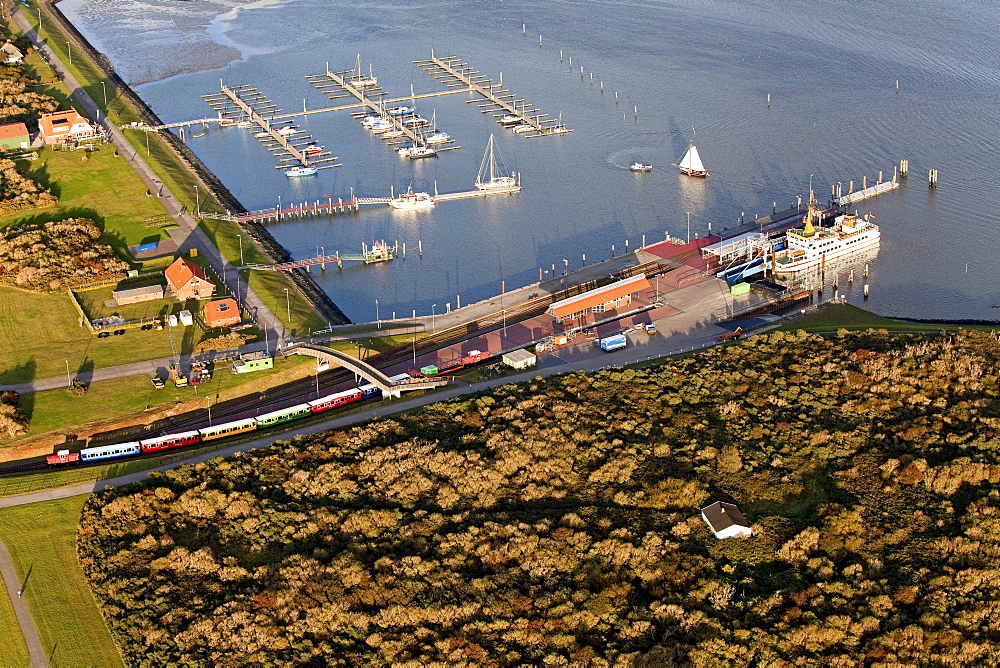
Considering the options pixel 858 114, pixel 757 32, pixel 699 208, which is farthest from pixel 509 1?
pixel 699 208

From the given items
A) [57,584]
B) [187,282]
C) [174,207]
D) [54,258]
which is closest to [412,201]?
[174,207]

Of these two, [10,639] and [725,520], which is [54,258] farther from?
[725,520]

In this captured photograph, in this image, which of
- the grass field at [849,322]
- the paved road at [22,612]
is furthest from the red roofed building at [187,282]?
the grass field at [849,322]

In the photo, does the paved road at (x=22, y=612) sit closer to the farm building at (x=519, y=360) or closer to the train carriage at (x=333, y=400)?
the train carriage at (x=333, y=400)

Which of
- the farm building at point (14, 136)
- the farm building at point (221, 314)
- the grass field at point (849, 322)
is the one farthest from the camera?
the farm building at point (14, 136)

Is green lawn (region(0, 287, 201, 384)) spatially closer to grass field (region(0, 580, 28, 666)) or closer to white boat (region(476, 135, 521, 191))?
grass field (region(0, 580, 28, 666))

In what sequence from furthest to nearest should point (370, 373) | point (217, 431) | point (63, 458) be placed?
point (370, 373) → point (217, 431) → point (63, 458)

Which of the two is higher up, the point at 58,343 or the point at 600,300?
the point at 58,343
